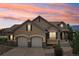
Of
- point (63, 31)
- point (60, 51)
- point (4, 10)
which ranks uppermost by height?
point (4, 10)

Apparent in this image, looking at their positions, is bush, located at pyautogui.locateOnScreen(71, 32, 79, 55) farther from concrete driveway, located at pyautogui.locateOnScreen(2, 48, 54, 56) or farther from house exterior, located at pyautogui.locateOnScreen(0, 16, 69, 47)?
concrete driveway, located at pyautogui.locateOnScreen(2, 48, 54, 56)

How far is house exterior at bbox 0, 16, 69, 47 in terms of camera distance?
578 centimetres

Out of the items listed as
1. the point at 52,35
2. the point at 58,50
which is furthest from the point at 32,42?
the point at 58,50

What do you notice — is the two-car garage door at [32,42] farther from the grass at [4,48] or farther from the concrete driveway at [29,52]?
the grass at [4,48]

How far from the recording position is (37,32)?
19.2 ft

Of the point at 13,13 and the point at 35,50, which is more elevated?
the point at 13,13

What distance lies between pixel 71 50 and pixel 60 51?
0.21 meters

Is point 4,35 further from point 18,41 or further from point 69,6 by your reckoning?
point 69,6

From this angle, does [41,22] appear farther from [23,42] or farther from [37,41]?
[23,42]

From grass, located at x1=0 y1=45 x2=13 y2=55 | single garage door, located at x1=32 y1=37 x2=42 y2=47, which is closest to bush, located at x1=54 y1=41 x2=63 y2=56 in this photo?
single garage door, located at x1=32 y1=37 x2=42 y2=47

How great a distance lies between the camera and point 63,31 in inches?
228

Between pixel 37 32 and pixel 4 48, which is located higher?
pixel 37 32

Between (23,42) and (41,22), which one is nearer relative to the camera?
(41,22)

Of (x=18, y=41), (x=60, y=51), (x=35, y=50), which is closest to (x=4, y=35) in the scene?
(x=18, y=41)
